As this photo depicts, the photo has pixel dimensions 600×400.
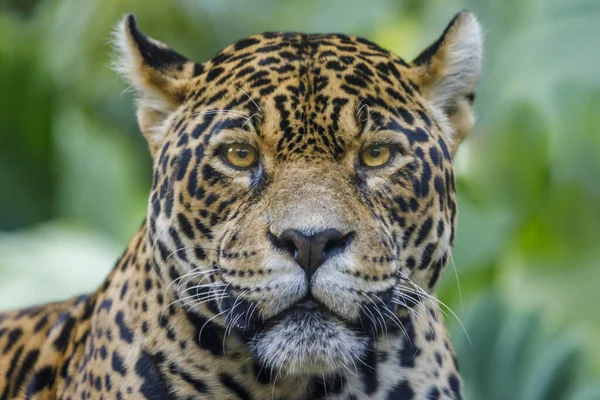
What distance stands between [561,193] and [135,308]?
28.4 ft

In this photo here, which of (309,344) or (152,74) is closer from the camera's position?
(309,344)

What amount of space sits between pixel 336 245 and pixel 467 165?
904cm

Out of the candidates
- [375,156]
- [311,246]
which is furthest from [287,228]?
[375,156]

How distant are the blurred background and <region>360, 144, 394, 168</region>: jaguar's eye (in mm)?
2284

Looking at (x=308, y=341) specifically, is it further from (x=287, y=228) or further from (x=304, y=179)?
(x=304, y=179)

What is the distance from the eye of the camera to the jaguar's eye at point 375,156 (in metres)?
4.77

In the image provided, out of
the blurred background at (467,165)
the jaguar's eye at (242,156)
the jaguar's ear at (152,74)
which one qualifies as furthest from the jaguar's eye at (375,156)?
the blurred background at (467,165)

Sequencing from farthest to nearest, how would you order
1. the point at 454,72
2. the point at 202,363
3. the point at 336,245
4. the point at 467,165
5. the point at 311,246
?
the point at 467,165 → the point at 454,72 → the point at 202,363 → the point at 336,245 → the point at 311,246

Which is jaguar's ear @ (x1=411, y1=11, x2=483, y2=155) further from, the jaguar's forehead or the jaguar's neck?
the jaguar's neck

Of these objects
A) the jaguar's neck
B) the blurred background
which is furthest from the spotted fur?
the blurred background

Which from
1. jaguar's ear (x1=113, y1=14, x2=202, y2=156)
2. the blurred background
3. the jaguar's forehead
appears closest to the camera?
the jaguar's forehead

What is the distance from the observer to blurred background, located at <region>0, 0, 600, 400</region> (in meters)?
9.33

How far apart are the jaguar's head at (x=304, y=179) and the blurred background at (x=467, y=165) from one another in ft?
6.99

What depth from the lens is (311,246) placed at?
4.24 meters
